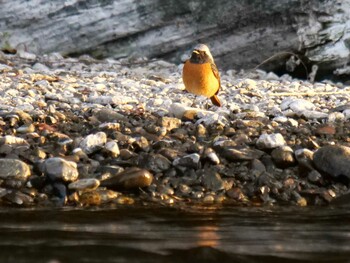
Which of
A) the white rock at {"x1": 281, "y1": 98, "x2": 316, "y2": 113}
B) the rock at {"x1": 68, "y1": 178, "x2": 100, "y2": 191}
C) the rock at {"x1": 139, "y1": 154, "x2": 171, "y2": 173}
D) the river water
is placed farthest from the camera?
the white rock at {"x1": 281, "y1": 98, "x2": 316, "y2": 113}

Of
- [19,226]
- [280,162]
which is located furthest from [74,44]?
[19,226]

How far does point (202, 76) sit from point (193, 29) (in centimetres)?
250

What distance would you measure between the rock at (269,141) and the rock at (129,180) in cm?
109

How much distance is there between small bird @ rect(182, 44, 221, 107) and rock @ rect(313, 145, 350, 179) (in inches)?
71.4

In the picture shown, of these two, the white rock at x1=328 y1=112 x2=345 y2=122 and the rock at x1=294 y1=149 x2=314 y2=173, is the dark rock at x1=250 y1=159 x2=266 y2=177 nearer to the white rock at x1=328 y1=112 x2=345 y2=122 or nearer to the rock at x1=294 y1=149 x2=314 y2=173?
the rock at x1=294 y1=149 x2=314 y2=173

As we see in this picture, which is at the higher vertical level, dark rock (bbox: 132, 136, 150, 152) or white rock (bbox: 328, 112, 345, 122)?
dark rock (bbox: 132, 136, 150, 152)

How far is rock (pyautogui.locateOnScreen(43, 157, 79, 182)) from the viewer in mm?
5223

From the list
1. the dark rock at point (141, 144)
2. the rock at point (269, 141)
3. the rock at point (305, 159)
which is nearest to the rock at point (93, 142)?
the dark rock at point (141, 144)

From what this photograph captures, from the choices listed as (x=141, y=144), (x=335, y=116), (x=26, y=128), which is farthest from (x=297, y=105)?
(x=26, y=128)

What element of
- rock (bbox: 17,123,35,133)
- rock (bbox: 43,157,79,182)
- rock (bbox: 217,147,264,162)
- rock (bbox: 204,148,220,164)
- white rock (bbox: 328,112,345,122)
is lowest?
white rock (bbox: 328,112,345,122)

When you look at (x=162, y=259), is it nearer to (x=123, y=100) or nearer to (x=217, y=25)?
(x=123, y=100)

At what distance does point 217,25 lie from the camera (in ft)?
33.0

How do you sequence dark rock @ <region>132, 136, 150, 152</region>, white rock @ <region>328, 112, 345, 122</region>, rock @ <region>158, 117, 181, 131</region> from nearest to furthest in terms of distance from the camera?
1. dark rock @ <region>132, 136, 150, 152</region>
2. rock @ <region>158, 117, 181, 131</region>
3. white rock @ <region>328, 112, 345, 122</region>

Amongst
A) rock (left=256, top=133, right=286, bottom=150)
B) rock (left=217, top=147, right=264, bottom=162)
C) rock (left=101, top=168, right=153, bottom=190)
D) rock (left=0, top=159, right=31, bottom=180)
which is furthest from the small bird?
rock (left=0, top=159, right=31, bottom=180)
